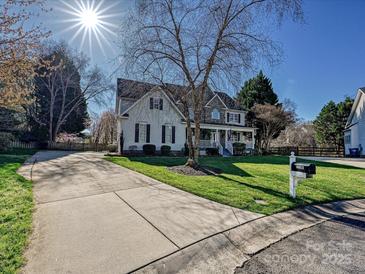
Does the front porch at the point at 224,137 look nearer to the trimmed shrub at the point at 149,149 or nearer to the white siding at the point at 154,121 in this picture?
the white siding at the point at 154,121

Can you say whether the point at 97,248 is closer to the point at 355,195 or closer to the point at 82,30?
the point at 355,195

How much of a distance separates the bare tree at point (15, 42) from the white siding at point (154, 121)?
42.1ft

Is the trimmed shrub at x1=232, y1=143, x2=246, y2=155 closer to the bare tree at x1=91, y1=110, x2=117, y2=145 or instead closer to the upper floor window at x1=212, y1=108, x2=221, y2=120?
the upper floor window at x1=212, y1=108, x2=221, y2=120

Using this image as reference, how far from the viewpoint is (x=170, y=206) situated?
4.48 m

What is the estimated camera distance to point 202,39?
9359 millimetres

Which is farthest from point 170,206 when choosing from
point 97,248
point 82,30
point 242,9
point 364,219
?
point 82,30

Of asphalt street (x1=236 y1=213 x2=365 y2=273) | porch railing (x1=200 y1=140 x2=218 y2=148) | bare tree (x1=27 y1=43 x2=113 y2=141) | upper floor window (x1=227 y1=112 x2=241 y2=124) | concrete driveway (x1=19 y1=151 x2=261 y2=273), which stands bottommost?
asphalt street (x1=236 y1=213 x2=365 y2=273)

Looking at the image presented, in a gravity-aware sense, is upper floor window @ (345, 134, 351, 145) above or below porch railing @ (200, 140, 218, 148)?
above

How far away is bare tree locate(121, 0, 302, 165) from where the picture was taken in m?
8.80

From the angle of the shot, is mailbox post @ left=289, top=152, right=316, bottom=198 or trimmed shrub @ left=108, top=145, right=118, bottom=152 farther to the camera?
trimmed shrub @ left=108, top=145, right=118, bottom=152

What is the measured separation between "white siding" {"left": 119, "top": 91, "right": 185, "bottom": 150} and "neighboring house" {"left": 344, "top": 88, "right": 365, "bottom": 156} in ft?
65.1

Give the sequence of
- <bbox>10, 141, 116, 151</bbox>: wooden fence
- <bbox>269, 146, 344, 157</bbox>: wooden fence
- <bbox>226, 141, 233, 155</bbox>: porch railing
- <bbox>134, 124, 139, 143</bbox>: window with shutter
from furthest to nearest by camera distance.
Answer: <bbox>269, 146, 344, 157</bbox>: wooden fence → <bbox>226, 141, 233, 155</bbox>: porch railing → <bbox>10, 141, 116, 151</bbox>: wooden fence → <bbox>134, 124, 139, 143</bbox>: window with shutter

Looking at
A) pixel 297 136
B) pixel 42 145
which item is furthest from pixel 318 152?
pixel 42 145

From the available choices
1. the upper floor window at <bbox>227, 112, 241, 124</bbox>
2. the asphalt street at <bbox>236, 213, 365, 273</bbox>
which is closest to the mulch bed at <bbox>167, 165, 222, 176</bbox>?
the asphalt street at <bbox>236, 213, 365, 273</bbox>
